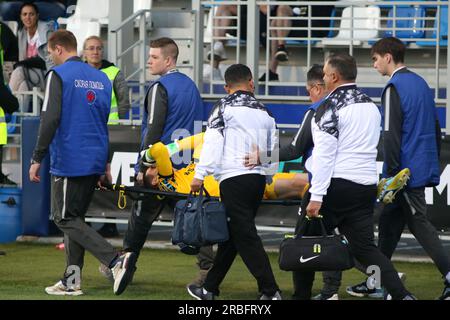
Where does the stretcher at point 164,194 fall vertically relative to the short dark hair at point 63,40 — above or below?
below

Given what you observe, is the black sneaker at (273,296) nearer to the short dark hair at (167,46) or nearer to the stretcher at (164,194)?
the stretcher at (164,194)

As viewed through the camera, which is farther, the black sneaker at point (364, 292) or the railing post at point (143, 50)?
the railing post at point (143, 50)

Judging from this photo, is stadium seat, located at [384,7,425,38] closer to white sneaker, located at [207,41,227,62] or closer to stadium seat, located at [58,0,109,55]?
white sneaker, located at [207,41,227,62]

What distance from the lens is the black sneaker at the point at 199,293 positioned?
9.83 metres

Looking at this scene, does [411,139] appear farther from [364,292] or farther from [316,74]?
[364,292]

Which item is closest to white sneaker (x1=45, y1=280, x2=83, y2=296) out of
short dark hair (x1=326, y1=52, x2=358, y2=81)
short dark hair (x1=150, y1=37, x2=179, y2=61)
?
short dark hair (x1=150, y1=37, x2=179, y2=61)

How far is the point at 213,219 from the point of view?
9438 mm

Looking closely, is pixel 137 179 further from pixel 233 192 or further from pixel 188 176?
pixel 233 192

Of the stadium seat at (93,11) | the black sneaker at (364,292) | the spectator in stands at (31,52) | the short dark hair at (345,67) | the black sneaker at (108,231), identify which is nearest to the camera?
the short dark hair at (345,67)

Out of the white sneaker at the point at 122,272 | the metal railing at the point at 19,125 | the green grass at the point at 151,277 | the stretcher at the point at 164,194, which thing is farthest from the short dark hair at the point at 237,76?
the metal railing at the point at 19,125

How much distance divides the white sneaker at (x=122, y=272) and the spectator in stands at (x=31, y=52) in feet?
20.0

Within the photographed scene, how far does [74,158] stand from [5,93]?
400 cm
